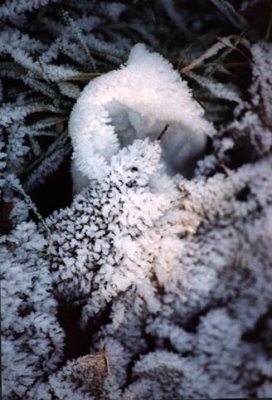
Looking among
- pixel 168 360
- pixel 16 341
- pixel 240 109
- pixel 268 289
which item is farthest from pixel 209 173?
pixel 16 341

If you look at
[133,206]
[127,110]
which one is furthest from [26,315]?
[127,110]

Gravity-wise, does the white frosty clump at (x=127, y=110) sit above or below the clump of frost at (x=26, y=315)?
above

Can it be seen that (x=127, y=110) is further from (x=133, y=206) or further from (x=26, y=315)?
(x=26, y=315)

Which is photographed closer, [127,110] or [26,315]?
[26,315]

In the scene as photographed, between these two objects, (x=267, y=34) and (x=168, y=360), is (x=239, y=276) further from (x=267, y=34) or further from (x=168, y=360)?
(x=267, y=34)

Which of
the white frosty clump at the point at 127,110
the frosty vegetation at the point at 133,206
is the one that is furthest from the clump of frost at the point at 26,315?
the white frosty clump at the point at 127,110

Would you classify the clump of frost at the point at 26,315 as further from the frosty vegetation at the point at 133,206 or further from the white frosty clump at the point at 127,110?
the white frosty clump at the point at 127,110

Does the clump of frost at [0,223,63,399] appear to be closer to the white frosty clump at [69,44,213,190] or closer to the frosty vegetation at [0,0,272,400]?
the frosty vegetation at [0,0,272,400]

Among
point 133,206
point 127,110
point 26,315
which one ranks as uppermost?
point 127,110

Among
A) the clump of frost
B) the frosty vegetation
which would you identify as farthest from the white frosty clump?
the clump of frost
